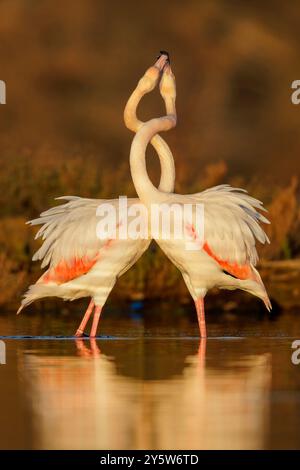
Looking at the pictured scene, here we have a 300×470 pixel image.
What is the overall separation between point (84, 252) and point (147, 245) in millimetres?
468

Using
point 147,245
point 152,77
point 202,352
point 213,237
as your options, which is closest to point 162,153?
point 152,77

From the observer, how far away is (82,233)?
484 inches

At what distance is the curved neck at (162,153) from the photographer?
12.5 meters

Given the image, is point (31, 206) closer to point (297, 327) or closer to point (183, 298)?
point (183, 298)

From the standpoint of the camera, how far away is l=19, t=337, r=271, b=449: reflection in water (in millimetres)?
7566

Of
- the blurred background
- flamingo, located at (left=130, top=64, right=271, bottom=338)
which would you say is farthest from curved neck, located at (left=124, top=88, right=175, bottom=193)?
the blurred background

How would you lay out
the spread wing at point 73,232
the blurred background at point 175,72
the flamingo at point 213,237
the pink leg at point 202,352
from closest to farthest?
the pink leg at point 202,352 → the flamingo at point 213,237 → the spread wing at point 73,232 → the blurred background at point 175,72

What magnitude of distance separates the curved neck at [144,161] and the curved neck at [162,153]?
10cm

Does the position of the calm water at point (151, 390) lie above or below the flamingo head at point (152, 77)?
below

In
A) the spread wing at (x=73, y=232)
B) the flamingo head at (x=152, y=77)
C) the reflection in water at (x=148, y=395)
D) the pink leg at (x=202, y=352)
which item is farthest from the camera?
the flamingo head at (x=152, y=77)

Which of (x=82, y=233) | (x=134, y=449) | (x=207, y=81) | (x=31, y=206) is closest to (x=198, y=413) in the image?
(x=134, y=449)

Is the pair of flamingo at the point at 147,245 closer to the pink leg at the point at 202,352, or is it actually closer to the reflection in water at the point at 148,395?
the pink leg at the point at 202,352

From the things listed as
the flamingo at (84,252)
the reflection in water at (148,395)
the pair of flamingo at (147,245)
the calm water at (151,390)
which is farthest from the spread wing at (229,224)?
the reflection in water at (148,395)

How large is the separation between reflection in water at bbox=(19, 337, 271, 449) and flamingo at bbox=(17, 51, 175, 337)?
0.62 m
